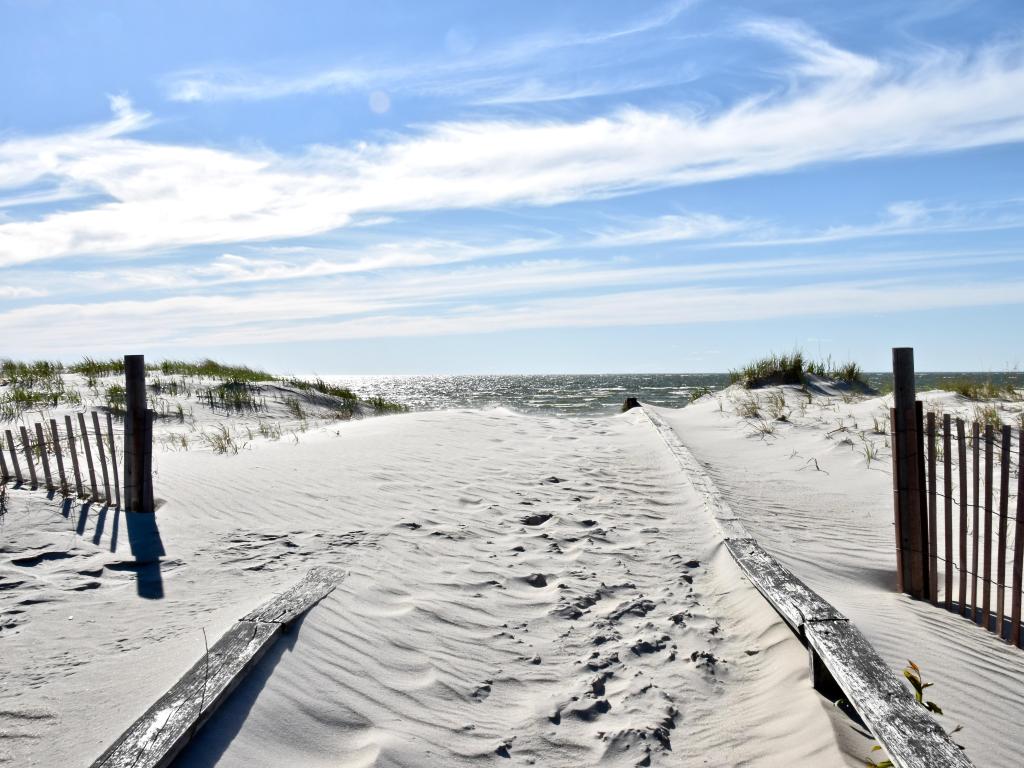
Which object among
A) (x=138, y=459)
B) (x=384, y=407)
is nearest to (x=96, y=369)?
(x=384, y=407)

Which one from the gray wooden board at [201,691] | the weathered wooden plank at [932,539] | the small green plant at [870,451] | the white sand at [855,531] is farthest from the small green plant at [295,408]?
the weathered wooden plank at [932,539]

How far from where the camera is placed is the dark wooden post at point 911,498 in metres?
4.18

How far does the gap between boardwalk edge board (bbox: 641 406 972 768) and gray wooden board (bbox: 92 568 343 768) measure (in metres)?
2.44

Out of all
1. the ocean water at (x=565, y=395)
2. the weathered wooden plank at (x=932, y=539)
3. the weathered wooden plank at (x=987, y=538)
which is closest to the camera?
the weathered wooden plank at (x=987, y=538)

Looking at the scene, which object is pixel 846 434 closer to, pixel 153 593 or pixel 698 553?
pixel 698 553

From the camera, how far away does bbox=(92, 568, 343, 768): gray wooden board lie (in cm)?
231

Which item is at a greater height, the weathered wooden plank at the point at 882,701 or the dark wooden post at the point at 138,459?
the dark wooden post at the point at 138,459

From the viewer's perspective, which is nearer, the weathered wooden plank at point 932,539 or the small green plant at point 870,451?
the weathered wooden plank at point 932,539

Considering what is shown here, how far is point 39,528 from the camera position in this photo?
16.6 feet

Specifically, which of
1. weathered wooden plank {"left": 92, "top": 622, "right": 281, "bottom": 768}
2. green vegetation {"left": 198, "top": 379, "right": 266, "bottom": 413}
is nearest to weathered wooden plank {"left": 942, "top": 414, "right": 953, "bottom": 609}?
weathered wooden plank {"left": 92, "top": 622, "right": 281, "bottom": 768}

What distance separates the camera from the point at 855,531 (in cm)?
592

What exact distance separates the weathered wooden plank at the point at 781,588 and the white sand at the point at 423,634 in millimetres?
105

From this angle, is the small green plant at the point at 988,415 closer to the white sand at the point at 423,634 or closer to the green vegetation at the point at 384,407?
the white sand at the point at 423,634

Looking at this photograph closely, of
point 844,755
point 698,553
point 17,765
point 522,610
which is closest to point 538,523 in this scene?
point 698,553
